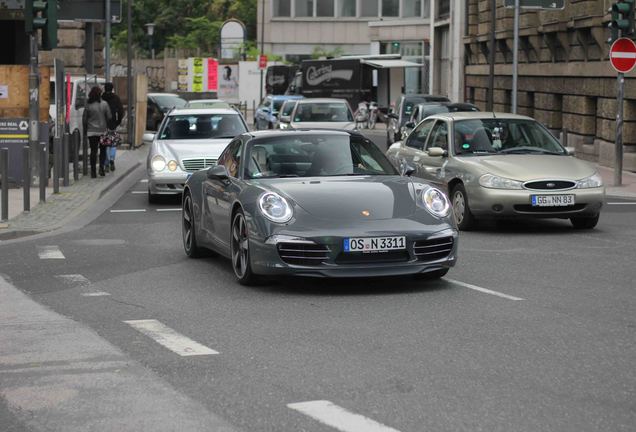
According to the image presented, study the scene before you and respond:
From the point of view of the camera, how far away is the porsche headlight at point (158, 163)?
69.0ft

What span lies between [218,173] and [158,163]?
914 cm

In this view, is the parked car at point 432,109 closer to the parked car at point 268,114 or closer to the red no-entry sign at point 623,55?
the red no-entry sign at point 623,55

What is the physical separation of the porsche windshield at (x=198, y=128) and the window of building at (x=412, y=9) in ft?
263

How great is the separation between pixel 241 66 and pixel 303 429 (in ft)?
239

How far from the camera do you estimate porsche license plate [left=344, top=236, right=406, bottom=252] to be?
1047cm

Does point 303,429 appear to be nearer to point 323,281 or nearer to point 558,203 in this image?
point 323,281

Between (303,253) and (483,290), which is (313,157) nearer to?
(303,253)

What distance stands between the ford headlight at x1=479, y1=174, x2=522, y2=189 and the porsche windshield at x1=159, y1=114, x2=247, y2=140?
7.47 meters

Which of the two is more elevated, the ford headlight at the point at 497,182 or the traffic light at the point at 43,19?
the traffic light at the point at 43,19

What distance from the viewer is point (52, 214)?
18.6 metres

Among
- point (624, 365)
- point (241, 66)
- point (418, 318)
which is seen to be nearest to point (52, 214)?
point (418, 318)

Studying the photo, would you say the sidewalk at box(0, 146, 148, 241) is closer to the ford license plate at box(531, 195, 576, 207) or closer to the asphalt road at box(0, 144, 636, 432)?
the asphalt road at box(0, 144, 636, 432)

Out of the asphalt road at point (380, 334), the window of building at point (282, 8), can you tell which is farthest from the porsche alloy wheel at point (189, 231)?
the window of building at point (282, 8)

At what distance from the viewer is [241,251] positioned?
11227 mm
